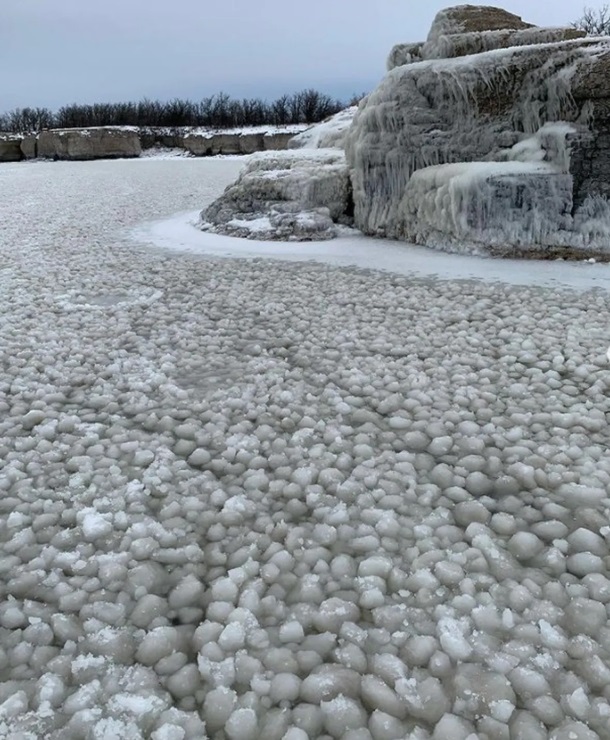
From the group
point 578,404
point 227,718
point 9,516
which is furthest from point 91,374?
point 578,404

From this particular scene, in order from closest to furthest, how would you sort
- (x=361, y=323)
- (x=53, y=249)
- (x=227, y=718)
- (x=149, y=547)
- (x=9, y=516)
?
(x=227, y=718), (x=149, y=547), (x=9, y=516), (x=361, y=323), (x=53, y=249)

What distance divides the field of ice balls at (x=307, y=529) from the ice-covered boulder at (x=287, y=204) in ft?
9.93

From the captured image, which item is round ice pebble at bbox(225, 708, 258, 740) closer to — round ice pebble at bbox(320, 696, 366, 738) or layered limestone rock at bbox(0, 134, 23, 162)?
round ice pebble at bbox(320, 696, 366, 738)

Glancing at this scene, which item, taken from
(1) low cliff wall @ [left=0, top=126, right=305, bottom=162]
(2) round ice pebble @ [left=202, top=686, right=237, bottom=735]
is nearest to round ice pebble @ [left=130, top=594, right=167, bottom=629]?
(2) round ice pebble @ [left=202, top=686, right=237, bottom=735]

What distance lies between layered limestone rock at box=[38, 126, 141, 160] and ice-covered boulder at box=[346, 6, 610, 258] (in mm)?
21796

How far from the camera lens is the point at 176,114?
3678cm

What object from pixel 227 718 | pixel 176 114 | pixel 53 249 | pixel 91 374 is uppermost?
pixel 176 114

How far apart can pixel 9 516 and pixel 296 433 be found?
2.97ft

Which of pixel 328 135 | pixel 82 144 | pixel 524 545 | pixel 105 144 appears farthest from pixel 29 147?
pixel 524 545

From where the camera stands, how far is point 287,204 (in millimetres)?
6297

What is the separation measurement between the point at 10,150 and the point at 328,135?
22.7 m

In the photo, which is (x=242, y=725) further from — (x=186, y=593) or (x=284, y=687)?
(x=186, y=593)

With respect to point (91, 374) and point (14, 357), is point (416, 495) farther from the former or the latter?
point (14, 357)

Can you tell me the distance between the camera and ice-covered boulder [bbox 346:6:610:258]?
4.64 metres
